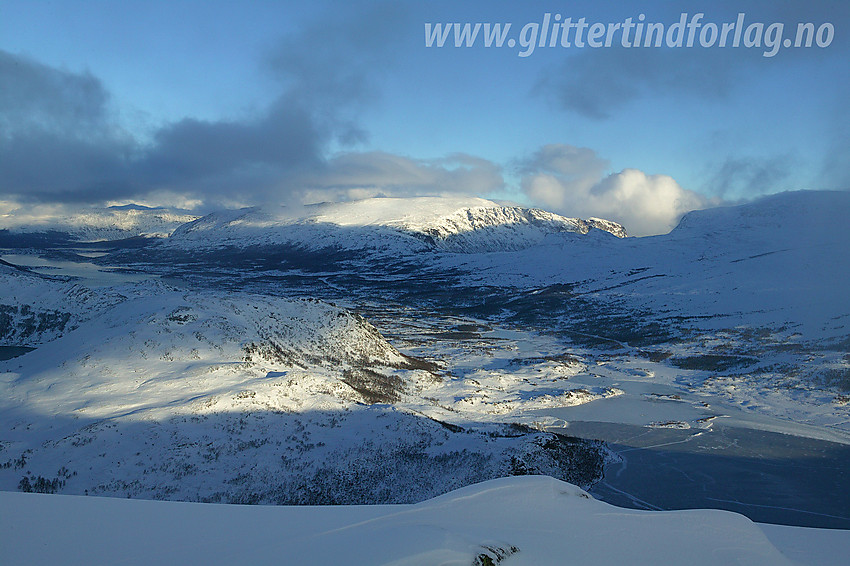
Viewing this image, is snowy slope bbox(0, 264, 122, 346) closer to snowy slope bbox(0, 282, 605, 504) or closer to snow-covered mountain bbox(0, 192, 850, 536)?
snow-covered mountain bbox(0, 192, 850, 536)

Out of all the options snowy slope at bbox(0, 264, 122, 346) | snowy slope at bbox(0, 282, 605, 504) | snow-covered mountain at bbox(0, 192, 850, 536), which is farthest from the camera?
snowy slope at bbox(0, 264, 122, 346)

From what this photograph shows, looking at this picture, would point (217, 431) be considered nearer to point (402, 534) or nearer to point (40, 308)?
point (402, 534)

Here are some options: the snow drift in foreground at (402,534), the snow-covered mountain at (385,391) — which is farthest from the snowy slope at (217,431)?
the snow drift in foreground at (402,534)

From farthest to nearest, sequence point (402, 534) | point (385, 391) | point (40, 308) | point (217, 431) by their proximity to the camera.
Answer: point (40, 308), point (385, 391), point (217, 431), point (402, 534)

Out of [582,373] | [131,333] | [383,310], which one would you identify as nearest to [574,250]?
[383,310]

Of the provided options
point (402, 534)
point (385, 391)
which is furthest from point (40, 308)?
point (402, 534)

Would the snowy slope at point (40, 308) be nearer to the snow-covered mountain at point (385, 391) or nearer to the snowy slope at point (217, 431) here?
the snow-covered mountain at point (385, 391)

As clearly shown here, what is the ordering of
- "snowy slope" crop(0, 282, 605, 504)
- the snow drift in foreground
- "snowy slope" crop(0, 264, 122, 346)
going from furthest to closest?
1. "snowy slope" crop(0, 264, 122, 346)
2. "snowy slope" crop(0, 282, 605, 504)
3. the snow drift in foreground

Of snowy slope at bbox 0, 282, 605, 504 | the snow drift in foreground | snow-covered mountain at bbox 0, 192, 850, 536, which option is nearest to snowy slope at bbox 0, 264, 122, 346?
snow-covered mountain at bbox 0, 192, 850, 536
